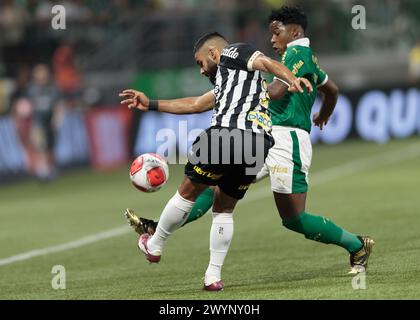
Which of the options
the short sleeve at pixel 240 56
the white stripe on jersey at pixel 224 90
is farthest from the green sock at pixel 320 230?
the short sleeve at pixel 240 56

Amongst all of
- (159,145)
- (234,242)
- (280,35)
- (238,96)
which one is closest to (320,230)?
(238,96)

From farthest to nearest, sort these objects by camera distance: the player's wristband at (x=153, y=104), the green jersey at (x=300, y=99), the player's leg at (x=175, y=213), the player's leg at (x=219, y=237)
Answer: the green jersey at (x=300, y=99)
the player's wristband at (x=153, y=104)
the player's leg at (x=175, y=213)
the player's leg at (x=219, y=237)

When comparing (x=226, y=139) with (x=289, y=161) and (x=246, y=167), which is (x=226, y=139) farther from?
(x=289, y=161)

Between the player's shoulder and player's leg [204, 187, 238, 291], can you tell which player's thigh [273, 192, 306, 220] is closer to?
player's leg [204, 187, 238, 291]

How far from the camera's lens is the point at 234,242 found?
12.0 m

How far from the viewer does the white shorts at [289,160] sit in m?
8.75

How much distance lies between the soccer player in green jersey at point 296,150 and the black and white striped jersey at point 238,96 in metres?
0.55

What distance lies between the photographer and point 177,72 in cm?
2716

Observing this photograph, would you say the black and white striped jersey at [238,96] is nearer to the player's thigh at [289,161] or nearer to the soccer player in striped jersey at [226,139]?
the soccer player in striped jersey at [226,139]

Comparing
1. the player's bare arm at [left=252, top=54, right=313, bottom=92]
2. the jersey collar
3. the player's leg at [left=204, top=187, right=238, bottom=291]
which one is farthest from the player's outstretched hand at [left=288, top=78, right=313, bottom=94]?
the jersey collar

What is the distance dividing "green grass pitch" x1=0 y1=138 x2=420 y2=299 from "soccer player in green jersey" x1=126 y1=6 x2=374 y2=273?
0.33 m

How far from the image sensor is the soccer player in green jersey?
8.74 m

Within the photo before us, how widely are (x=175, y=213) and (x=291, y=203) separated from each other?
99 centimetres
